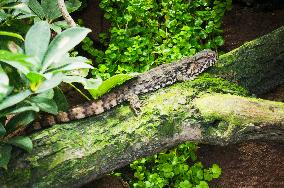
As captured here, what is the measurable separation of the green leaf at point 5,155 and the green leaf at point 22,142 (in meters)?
0.05

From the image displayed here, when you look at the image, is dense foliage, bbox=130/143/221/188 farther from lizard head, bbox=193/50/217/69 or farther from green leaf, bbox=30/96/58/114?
green leaf, bbox=30/96/58/114

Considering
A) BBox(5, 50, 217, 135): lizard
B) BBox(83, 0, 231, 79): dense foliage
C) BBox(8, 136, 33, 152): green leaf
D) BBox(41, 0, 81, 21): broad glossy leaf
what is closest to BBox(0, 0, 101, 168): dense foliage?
BBox(8, 136, 33, 152): green leaf

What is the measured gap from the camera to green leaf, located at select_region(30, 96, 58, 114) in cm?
248

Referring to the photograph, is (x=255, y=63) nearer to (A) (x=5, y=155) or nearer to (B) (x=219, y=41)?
(B) (x=219, y=41)

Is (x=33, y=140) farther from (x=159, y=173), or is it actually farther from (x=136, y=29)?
(x=136, y=29)

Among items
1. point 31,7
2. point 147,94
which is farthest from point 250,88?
point 31,7

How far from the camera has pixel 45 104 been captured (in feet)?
8.23

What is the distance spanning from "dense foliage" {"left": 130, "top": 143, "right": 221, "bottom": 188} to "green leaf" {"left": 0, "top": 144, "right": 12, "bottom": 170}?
1521 millimetres

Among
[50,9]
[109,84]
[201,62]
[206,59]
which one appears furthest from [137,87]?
[50,9]

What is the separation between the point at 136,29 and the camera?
489cm

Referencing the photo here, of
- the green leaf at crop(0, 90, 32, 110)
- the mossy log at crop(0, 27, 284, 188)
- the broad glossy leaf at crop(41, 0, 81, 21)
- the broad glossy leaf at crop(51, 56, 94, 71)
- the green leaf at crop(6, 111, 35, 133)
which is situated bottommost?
the mossy log at crop(0, 27, 284, 188)

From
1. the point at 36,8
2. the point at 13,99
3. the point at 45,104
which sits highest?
the point at 36,8

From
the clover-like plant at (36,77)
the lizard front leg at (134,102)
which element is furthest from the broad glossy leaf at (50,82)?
the lizard front leg at (134,102)

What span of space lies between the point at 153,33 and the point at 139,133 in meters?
2.26
